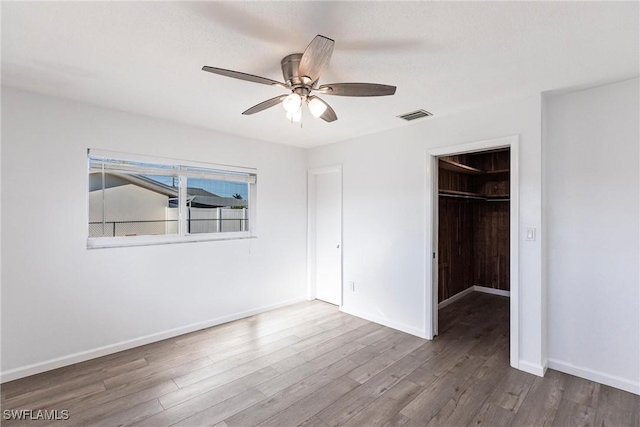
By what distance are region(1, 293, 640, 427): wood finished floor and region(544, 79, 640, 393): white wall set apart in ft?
0.92

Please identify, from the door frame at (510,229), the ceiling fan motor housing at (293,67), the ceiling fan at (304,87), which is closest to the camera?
the ceiling fan at (304,87)

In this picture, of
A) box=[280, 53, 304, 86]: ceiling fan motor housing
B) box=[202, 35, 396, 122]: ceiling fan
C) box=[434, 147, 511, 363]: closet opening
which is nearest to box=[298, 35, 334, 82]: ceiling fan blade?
box=[202, 35, 396, 122]: ceiling fan

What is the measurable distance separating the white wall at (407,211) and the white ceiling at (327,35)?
0.97 feet

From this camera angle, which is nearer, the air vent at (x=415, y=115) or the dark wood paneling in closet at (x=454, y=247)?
the air vent at (x=415, y=115)

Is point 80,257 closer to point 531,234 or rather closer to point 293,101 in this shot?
point 293,101

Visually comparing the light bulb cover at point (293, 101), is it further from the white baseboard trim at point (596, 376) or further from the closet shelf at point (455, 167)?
the white baseboard trim at point (596, 376)

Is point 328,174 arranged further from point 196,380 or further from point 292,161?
point 196,380

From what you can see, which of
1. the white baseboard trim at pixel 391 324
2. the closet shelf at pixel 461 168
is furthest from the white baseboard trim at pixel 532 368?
the closet shelf at pixel 461 168

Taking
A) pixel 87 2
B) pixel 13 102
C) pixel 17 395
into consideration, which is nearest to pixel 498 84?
pixel 87 2

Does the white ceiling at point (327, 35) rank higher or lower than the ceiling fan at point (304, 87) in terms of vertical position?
higher

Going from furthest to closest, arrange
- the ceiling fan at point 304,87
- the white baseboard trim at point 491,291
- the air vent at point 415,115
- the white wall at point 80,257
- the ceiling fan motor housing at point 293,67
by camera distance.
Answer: the white baseboard trim at point 491,291 < the air vent at point 415,115 < the white wall at point 80,257 < the ceiling fan motor housing at point 293,67 < the ceiling fan at point 304,87

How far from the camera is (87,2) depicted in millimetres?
1517

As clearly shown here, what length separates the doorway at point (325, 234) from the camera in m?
4.55

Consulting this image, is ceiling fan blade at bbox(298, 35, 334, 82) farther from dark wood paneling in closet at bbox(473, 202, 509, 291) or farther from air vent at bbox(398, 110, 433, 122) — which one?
dark wood paneling in closet at bbox(473, 202, 509, 291)
